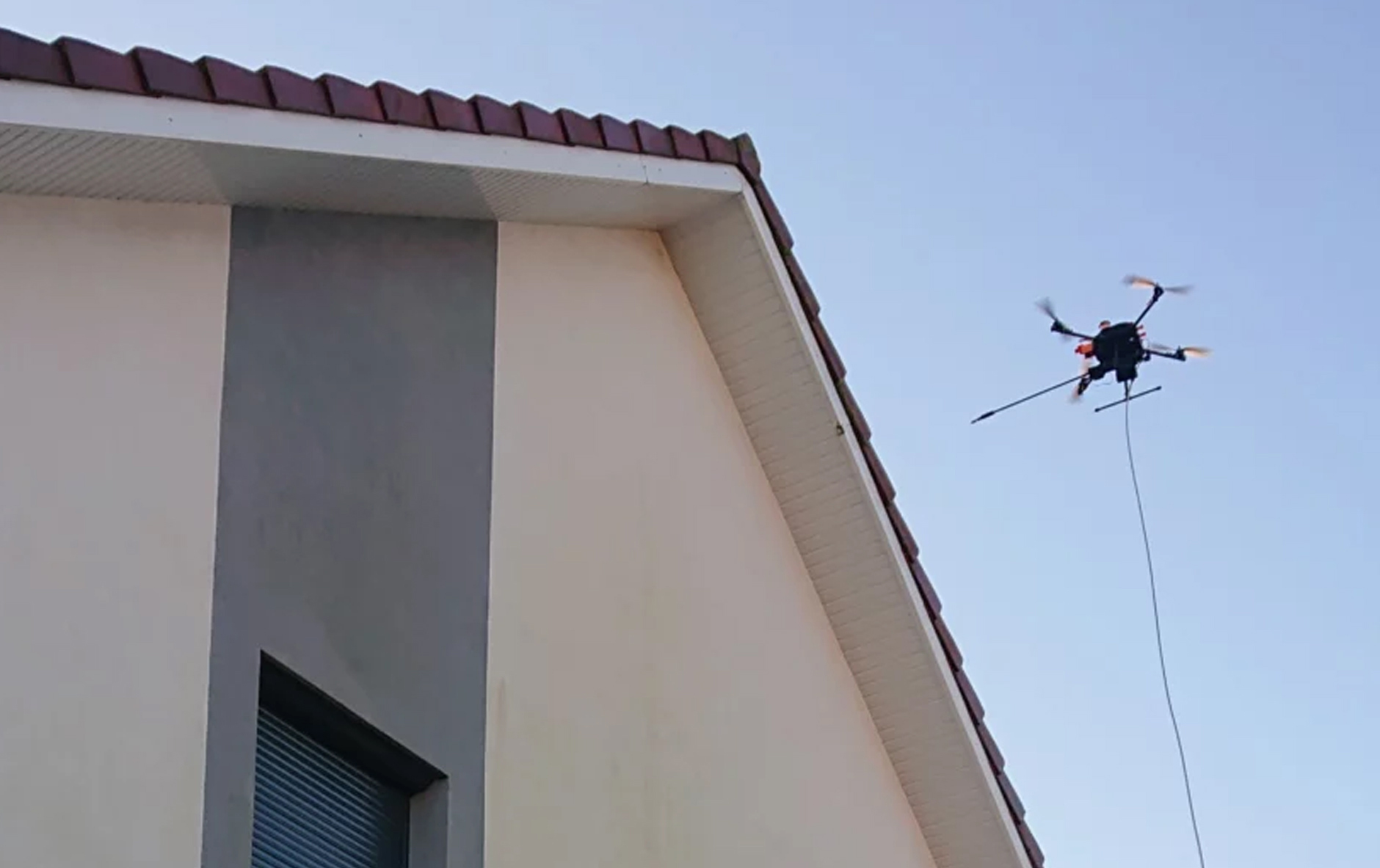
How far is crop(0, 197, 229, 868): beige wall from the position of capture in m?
6.05

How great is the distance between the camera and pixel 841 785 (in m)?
9.66

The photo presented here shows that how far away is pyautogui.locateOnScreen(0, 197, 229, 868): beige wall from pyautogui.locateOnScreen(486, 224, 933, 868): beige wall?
1.55 metres

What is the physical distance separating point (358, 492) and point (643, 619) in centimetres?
161

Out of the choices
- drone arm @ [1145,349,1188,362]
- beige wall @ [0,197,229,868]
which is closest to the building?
beige wall @ [0,197,229,868]

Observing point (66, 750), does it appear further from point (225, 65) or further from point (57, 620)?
point (225, 65)

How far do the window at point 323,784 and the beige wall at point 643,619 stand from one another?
0.34 meters

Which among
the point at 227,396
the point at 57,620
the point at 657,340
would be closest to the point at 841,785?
the point at 657,340

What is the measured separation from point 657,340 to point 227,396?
2665mm

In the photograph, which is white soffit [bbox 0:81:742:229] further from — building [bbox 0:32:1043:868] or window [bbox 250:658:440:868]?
window [bbox 250:658:440:868]

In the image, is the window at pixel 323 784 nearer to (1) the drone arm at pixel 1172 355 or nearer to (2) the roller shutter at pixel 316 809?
(2) the roller shutter at pixel 316 809

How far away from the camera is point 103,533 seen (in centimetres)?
641

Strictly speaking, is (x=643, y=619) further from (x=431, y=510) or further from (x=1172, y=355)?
(x=1172, y=355)

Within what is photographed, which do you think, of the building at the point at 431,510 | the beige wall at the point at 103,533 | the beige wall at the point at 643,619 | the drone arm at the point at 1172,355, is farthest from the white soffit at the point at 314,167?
the drone arm at the point at 1172,355

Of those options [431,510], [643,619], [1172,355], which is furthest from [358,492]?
[1172,355]
